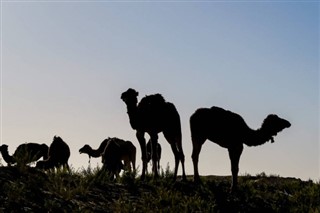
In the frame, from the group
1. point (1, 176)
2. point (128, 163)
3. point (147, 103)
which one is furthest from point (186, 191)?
point (128, 163)

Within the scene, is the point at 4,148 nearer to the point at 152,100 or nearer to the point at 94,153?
the point at 94,153

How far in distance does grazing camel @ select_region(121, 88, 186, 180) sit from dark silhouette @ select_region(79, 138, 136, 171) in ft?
10.1

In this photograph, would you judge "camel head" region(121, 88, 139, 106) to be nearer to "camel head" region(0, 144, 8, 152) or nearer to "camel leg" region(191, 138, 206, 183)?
"camel leg" region(191, 138, 206, 183)

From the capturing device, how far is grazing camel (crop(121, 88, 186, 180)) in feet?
56.1

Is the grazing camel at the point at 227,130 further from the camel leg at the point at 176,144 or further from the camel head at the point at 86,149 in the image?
the camel head at the point at 86,149

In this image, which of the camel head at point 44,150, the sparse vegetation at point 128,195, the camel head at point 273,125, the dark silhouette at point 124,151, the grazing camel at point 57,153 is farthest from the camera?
the camel head at point 44,150

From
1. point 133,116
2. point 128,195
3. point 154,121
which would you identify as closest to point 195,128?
point 154,121

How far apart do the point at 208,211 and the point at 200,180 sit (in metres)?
3.70

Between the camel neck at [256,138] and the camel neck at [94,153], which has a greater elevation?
the camel neck at [94,153]

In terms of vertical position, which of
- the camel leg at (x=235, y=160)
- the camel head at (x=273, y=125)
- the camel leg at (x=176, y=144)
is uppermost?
the camel head at (x=273, y=125)

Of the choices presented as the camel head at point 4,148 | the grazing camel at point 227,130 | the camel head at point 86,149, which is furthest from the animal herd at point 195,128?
the camel head at point 86,149

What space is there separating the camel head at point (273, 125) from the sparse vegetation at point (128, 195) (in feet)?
5.61

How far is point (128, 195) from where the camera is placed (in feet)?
48.0

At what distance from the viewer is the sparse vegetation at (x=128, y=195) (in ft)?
42.4
